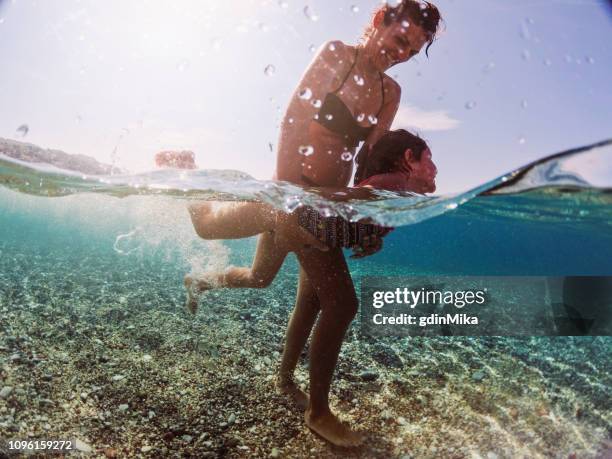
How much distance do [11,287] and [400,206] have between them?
10508mm

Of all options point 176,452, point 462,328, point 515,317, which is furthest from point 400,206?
point 515,317

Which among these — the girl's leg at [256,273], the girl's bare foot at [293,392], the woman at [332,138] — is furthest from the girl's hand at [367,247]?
the girl's bare foot at [293,392]

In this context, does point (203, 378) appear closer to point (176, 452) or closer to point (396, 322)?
point (176, 452)

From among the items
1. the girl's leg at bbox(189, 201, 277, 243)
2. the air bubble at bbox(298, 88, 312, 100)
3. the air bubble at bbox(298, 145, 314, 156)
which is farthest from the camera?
the girl's leg at bbox(189, 201, 277, 243)

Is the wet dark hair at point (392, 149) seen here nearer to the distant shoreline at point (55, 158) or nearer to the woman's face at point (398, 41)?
the woman's face at point (398, 41)

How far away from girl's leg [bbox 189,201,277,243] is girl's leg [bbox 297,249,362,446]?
82 cm

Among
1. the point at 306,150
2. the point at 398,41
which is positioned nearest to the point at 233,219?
the point at 306,150

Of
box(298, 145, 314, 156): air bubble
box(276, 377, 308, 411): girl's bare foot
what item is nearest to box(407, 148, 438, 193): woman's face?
box(298, 145, 314, 156): air bubble

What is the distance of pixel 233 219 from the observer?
4.13 m

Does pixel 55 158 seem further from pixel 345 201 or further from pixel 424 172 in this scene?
pixel 424 172

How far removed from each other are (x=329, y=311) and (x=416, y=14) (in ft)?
10.00

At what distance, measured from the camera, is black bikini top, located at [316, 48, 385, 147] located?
12.1 ft

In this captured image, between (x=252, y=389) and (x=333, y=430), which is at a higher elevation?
(x=333, y=430)

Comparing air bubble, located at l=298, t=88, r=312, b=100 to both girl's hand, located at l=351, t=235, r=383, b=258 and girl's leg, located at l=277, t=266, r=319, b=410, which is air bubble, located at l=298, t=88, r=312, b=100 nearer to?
girl's hand, located at l=351, t=235, r=383, b=258
